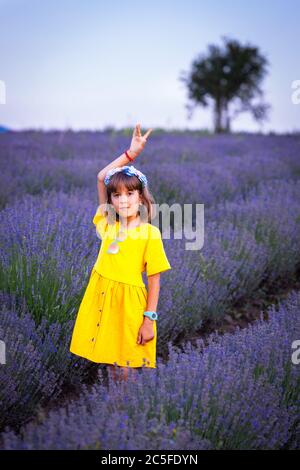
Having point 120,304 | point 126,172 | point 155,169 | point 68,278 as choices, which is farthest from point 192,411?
point 155,169

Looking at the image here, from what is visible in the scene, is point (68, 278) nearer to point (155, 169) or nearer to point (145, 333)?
point (145, 333)

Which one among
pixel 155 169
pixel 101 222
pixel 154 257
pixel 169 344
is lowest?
pixel 169 344

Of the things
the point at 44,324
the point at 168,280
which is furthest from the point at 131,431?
the point at 168,280

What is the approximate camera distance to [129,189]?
229cm

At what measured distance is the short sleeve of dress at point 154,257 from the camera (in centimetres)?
225

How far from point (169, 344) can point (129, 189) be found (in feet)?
2.38

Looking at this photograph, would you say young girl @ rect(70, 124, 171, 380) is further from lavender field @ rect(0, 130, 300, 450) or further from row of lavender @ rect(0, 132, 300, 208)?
row of lavender @ rect(0, 132, 300, 208)

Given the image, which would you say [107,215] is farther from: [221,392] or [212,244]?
[212,244]

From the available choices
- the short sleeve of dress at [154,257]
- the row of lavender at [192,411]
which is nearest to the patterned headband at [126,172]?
the short sleeve of dress at [154,257]

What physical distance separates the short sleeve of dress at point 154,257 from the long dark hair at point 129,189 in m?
0.19

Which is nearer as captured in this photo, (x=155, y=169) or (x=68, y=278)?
(x=68, y=278)

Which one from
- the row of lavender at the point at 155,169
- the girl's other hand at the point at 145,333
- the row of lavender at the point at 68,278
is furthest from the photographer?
the row of lavender at the point at 155,169

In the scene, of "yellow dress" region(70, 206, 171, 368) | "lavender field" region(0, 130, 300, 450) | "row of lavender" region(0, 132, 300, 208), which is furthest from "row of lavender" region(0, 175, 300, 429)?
"row of lavender" region(0, 132, 300, 208)

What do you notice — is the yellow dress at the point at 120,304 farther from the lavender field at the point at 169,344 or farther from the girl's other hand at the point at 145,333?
the lavender field at the point at 169,344
